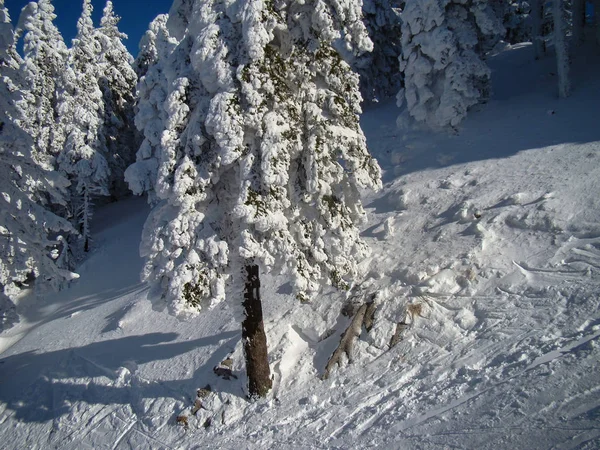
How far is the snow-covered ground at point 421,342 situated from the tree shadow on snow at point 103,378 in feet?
0.20

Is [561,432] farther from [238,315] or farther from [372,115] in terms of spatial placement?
[372,115]

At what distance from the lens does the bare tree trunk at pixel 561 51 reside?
1717 centimetres

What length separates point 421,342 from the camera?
8523 mm

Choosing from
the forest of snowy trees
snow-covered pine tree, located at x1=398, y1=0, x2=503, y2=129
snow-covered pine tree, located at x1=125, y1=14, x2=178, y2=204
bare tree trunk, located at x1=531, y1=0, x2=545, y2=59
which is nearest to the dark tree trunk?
the forest of snowy trees

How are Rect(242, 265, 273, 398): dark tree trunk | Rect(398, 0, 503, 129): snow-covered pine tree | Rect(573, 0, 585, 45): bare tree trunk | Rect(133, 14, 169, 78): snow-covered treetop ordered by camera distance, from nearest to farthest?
Rect(242, 265, 273, 398): dark tree trunk → Rect(398, 0, 503, 129): snow-covered pine tree → Rect(573, 0, 585, 45): bare tree trunk → Rect(133, 14, 169, 78): snow-covered treetop

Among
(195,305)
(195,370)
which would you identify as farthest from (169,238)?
(195,370)

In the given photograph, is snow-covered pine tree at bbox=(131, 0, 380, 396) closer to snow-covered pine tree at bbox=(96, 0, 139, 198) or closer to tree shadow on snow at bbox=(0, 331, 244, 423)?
tree shadow on snow at bbox=(0, 331, 244, 423)

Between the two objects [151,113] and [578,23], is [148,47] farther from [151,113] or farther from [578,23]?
[578,23]

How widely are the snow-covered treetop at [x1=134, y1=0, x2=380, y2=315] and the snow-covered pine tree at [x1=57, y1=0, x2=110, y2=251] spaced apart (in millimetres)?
18484

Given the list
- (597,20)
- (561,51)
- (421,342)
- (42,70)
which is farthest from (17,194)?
(597,20)

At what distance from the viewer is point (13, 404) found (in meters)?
12.8

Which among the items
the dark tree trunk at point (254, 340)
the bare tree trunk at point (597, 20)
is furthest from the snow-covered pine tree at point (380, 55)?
the dark tree trunk at point (254, 340)

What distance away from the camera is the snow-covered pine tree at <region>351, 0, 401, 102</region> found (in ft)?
87.4

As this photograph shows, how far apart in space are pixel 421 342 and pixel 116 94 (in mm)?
29024
